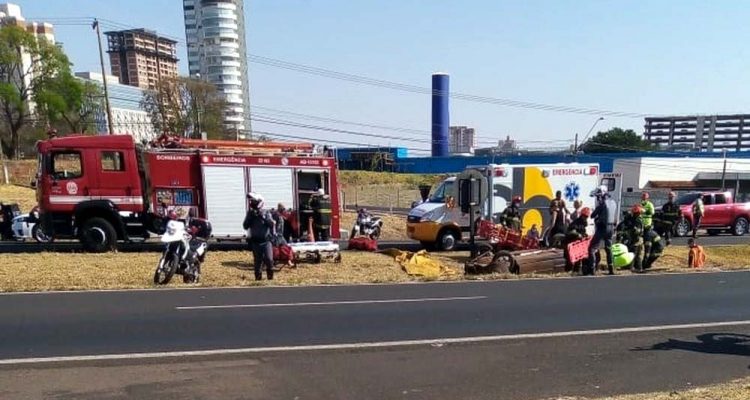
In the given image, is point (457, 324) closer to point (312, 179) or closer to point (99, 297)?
point (99, 297)

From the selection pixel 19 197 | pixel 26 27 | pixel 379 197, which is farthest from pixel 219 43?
pixel 19 197

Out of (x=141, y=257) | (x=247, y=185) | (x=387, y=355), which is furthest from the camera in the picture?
(x=247, y=185)

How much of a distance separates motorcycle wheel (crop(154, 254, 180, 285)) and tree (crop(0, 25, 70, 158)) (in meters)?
64.3

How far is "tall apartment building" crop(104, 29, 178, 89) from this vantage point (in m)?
136

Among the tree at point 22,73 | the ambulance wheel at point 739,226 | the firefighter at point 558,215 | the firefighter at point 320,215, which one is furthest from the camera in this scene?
the tree at point 22,73

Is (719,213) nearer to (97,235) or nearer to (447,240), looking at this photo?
(447,240)

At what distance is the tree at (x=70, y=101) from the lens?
218ft

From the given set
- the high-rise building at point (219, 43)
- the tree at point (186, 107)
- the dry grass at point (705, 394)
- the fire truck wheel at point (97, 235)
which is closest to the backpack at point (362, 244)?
the fire truck wheel at point (97, 235)

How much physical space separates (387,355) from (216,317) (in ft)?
9.48

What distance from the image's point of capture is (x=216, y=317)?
8383 millimetres

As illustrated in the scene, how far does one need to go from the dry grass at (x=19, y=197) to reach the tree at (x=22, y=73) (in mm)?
32627

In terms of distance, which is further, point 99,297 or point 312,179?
point 312,179

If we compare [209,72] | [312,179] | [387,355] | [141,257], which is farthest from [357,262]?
[209,72]

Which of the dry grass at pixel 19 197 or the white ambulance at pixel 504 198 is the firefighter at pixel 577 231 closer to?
the white ambulance at pixel 504 198
